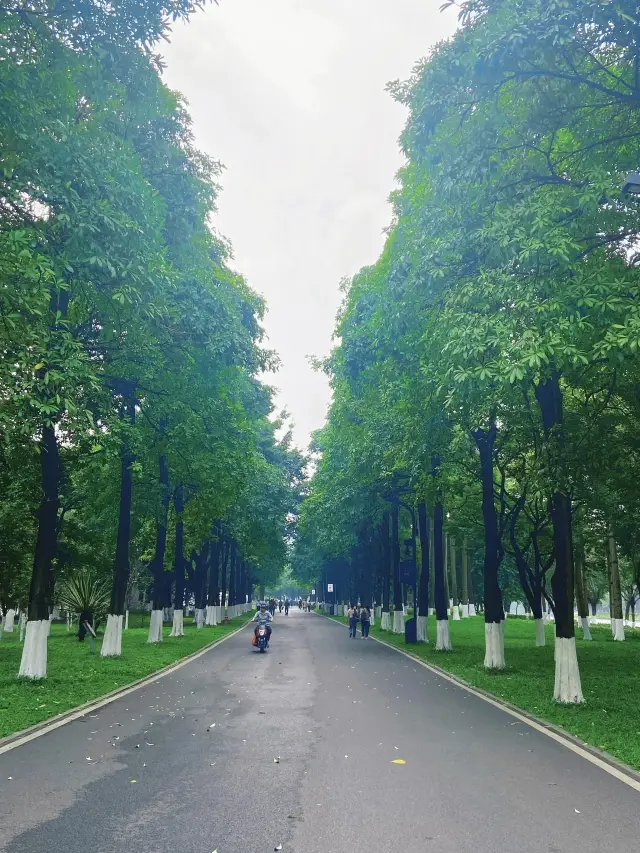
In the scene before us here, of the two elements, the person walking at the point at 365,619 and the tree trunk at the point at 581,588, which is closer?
the tree trunk at the point at 581,588

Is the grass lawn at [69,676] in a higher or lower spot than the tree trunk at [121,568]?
lower

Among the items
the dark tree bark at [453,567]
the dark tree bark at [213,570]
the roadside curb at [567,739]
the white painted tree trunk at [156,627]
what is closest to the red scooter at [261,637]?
the white painted tree trunk at [156,627]

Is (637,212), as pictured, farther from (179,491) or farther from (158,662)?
(179,491)

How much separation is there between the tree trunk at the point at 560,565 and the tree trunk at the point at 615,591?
52.8 feet

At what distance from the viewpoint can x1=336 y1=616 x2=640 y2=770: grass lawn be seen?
31.8ft

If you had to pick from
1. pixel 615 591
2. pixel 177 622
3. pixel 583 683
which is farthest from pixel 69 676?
pixel 615 591

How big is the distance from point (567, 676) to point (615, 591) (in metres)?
18.4

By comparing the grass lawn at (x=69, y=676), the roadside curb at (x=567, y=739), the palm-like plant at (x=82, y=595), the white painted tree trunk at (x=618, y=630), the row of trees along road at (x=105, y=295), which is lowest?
the grass lawn at (x=69, y=676)

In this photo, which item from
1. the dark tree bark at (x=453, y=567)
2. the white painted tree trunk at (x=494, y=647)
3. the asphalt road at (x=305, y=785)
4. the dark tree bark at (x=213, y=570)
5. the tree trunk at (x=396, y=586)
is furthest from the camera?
the dark tree bark at (x=453, y=567)

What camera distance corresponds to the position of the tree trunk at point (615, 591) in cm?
2828

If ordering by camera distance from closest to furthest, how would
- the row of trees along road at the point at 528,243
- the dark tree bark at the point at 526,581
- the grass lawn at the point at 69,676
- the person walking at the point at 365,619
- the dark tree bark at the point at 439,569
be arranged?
the row of trees along road at the point at 528,243 < the grass lawn at the point at 69,676 < the dark tree bark at the point at 439,569 < the dark tree bark at the point at 526,581 < the person walking at the point at 365,619

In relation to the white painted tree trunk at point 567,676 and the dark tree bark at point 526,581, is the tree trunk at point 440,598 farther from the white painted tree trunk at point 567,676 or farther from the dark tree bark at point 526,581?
the white painted tree trunk at point 567,676

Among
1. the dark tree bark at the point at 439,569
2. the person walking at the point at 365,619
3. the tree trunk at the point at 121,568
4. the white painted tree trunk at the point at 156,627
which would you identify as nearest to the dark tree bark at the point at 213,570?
the person walking at the point at 365,619

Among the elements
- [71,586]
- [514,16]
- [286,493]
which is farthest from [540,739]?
[286,493]
